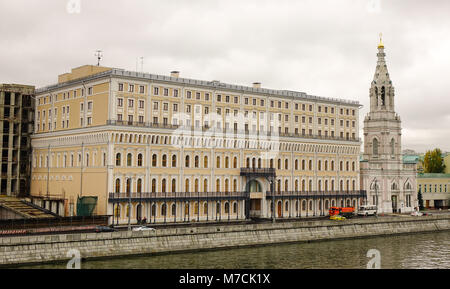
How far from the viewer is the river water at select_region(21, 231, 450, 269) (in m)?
53.2

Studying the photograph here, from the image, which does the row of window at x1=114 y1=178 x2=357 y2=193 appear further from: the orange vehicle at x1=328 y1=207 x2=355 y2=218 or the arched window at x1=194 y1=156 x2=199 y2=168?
the orange vehicle at x1=328 y1=207 x2=355 y2=218

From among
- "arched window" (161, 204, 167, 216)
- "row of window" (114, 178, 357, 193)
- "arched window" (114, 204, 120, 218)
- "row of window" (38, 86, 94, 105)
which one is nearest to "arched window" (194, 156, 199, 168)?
"row of window" (114, 178, 357, 193)

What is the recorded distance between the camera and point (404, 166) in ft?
366

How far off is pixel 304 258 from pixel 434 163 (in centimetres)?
9808

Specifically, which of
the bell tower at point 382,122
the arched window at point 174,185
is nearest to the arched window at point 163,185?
the arched window at point 174,185

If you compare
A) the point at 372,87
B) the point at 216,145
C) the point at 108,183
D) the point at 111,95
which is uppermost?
the point at 372,87

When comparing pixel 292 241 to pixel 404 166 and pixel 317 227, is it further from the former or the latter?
pixel 404 166

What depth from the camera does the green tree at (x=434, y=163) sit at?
14462cm

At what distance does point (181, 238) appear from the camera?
61438 mm

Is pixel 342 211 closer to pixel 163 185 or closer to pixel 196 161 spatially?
pixel 196 161

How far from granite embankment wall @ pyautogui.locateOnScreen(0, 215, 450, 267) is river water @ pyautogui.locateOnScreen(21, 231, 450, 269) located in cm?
110

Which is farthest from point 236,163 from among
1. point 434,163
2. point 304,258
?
point 434,163

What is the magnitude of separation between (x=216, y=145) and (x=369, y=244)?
26.9 meters
